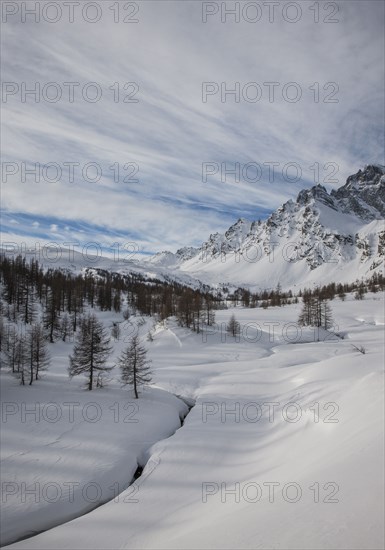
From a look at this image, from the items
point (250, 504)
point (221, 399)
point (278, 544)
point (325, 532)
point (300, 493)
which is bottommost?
point (221, 399)

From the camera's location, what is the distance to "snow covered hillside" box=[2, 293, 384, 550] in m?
8.20

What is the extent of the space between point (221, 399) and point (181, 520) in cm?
1884

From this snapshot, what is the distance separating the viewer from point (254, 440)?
20891 millimetres

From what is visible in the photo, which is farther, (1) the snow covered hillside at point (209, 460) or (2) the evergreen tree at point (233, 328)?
(2) the evergreen tree at point (233, 328)

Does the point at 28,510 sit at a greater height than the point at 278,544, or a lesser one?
lesser

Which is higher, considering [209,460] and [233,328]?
[233,328]

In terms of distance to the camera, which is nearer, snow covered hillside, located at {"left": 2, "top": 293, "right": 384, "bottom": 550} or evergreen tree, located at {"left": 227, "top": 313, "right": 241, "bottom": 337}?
snow covered hillside, located at {"left": 2, "top": 293, "right": 384, "bottom": 550}

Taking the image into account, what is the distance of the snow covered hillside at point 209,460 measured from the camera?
323 inches

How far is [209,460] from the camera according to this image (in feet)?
62.7

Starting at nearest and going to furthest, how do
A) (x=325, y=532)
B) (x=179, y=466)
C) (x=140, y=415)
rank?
1. (x=325, y=532)
2. (x=179, y=466)
3. (x=140, y=415)

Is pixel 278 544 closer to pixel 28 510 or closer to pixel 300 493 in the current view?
pixel 300 493

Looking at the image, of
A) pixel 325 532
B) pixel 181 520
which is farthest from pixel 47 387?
pixel 325 532

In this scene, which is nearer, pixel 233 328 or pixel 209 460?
pixel 209 460

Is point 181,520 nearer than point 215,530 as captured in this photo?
No
